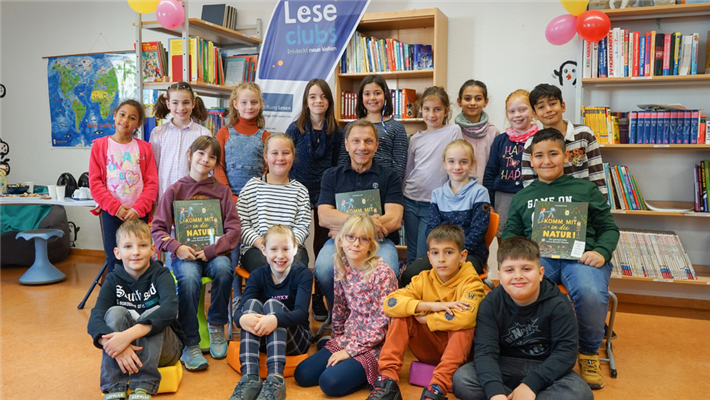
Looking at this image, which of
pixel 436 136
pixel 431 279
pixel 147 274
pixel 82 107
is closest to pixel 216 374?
pixel 147 274

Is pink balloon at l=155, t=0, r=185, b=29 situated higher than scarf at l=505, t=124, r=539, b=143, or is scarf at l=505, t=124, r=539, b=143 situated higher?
pink balloon at l=155, t=0, r=185, b=29

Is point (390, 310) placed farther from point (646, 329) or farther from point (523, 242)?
point (646, 329)

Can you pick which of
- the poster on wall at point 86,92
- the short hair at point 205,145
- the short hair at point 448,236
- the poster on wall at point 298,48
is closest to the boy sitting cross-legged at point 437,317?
the short hair at point 448,236

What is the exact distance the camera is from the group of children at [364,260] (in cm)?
201

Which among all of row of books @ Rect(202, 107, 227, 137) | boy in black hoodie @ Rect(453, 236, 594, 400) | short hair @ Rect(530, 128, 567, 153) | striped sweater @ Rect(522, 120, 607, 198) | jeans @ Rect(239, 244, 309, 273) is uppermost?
row of books @ Rect(202, 107, 227, 137)

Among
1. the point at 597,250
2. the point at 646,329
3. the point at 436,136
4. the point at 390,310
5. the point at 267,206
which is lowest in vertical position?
the point at 646,329

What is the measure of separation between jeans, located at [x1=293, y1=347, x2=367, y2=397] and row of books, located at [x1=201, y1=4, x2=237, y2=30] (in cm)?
327

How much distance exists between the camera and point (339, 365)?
213 cm

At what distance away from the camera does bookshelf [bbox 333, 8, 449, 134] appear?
375cm

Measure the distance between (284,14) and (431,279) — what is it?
257 cm

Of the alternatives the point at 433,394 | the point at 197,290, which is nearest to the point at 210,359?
the point at 197,290

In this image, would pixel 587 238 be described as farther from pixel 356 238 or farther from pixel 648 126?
pixel 648 126

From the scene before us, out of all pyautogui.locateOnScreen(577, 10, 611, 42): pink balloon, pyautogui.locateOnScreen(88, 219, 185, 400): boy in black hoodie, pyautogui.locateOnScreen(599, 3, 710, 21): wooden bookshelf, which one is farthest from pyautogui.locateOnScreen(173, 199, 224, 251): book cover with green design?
pyautogui.locateOnScreen(599, 3, 710, 21): wooden bookshelf

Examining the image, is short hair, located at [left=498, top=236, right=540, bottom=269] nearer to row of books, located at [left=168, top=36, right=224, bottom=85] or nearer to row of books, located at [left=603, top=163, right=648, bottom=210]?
row of books, located at [left=603, top=163, right=648, bottom=210]
